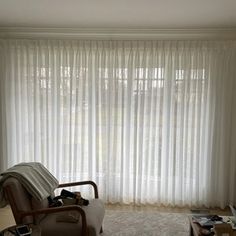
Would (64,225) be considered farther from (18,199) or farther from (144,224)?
(144,224)

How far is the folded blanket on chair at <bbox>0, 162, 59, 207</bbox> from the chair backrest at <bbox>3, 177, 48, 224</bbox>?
0.05 meters

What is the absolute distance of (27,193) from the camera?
103 inches

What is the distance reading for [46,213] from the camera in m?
2.46

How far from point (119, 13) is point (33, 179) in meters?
1.94

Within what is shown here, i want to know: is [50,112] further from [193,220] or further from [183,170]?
[193,220]

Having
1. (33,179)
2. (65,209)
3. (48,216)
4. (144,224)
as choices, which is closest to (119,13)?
(33,179)

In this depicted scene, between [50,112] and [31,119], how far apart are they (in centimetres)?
28

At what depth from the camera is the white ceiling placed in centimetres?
276

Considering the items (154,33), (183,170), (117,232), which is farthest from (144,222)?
(154,33)

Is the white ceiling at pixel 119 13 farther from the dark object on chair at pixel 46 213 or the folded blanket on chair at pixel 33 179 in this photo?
the dark object on chair at pixel 46 213

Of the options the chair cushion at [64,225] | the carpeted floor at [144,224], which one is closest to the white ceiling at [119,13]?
the chair cushion at [64,225]

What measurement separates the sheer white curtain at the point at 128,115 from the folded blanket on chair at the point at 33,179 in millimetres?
986

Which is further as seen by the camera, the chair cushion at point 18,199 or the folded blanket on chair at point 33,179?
the folded blanket on chair at point 33,179

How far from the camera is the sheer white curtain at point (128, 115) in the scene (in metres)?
3.70
